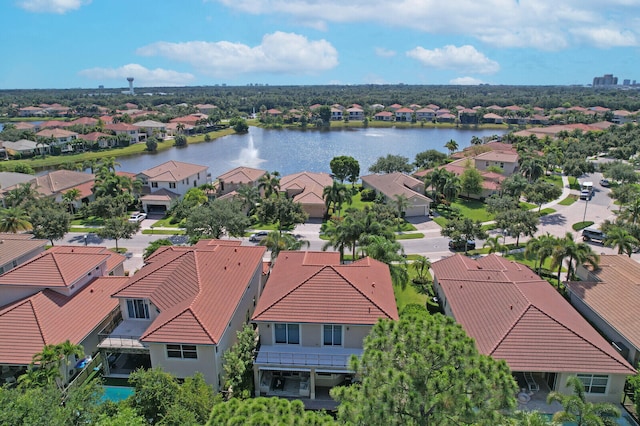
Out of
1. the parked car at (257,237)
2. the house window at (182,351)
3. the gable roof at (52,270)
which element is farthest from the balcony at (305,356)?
the parked car at (257,237)

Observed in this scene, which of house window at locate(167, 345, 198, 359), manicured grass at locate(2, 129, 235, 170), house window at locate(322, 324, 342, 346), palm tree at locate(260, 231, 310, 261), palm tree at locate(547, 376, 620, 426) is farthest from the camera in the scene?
manicured grass at locate(2, 129, 235, 170)

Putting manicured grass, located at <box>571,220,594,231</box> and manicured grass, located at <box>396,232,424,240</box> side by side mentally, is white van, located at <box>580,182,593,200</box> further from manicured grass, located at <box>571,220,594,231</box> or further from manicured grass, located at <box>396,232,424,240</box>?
manicured grass, located at <box>396,232,424,240</box>

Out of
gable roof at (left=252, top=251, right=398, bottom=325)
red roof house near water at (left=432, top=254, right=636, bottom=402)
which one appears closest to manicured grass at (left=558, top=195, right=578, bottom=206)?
red roof house near water at (left=432, top=254, right=636, bottom=402)

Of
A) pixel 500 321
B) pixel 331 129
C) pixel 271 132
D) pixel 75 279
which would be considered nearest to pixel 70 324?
pixel 75 279

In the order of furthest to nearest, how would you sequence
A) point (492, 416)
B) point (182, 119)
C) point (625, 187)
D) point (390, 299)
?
1. point (182, 119)
2. point (625, 187)
3. point (390, 299)
4. point (492, 416)

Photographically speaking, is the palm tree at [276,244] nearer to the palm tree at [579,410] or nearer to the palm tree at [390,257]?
the palm tree at [390,257]

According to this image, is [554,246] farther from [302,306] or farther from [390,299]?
[302,306]
